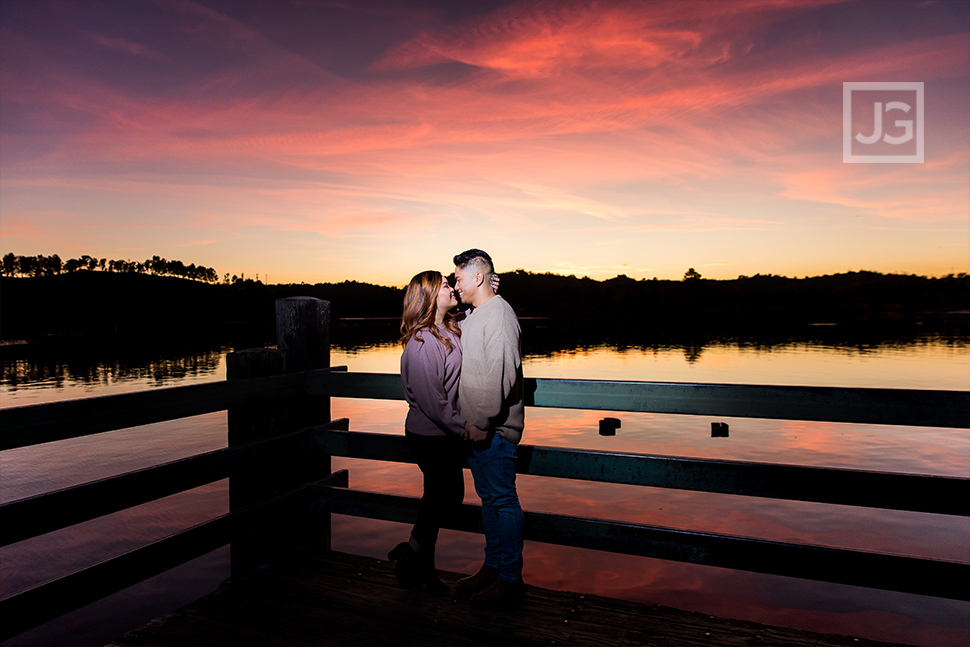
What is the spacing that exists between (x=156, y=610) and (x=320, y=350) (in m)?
6.71

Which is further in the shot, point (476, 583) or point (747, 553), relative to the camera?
point (476, 583)

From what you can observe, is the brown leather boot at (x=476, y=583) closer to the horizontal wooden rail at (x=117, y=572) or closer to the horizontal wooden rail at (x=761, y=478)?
the horizontal wooden rail at (x=761, y=478)

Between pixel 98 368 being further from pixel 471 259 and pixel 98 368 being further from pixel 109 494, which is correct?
pixel 471 259

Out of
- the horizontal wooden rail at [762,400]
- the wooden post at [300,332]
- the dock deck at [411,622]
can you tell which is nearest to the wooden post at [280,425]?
the wooden post at [300,332]

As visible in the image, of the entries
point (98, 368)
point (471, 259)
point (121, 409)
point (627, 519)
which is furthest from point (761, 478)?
point (98, 368)

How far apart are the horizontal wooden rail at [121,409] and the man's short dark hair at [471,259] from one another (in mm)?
1469

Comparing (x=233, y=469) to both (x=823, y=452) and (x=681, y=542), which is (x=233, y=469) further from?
(x=823, y=452)

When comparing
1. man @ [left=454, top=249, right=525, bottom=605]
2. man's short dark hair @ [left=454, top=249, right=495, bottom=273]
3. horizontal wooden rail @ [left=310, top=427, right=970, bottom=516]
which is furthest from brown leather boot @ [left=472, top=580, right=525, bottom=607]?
man's short dark hair @ [left=454, top=249, right=495, bottom=273]

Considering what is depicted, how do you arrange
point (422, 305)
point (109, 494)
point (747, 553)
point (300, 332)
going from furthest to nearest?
point (300, 332)
point (422, 305)
point (747, 553)
point (109, 494)

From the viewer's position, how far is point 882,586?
2846 mm

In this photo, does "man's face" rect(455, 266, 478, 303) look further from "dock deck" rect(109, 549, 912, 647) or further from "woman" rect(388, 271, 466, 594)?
"dock deck" rect(109, 549, 912, 647)

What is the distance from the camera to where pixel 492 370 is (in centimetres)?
318

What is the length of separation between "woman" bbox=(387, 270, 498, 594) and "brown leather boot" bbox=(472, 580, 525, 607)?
28cm

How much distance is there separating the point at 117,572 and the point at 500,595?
196 cm
